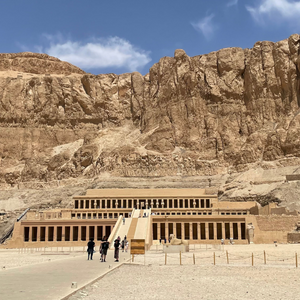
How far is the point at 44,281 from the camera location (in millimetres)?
15320

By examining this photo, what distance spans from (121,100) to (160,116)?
872 inches

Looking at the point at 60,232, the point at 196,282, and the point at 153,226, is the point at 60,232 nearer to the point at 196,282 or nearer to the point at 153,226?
the point at 153,226

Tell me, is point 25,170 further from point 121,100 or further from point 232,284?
point 232,284

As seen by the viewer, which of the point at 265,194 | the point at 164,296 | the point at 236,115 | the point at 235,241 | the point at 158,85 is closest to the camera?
the point at 164,296

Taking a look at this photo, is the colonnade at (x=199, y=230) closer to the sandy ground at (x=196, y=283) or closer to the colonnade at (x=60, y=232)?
the colonnade at (x=60, y=232)

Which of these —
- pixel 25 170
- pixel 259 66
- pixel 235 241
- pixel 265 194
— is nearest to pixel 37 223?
pixel 235 241

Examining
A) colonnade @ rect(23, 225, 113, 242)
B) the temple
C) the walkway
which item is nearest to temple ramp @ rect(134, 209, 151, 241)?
the temple

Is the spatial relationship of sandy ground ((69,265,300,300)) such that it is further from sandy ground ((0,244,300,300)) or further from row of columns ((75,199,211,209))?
row of columns ((75,199,211,209))

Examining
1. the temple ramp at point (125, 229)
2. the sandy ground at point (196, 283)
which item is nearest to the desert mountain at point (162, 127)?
the temple ramp at point (125, 229)

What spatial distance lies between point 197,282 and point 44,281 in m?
5.56

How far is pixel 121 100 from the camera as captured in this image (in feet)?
402

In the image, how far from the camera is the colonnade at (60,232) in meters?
48.8

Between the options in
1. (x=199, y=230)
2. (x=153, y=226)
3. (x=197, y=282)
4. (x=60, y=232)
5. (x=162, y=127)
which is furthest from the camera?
(x=162, y=127)

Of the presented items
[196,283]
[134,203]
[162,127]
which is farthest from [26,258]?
[162,127]
